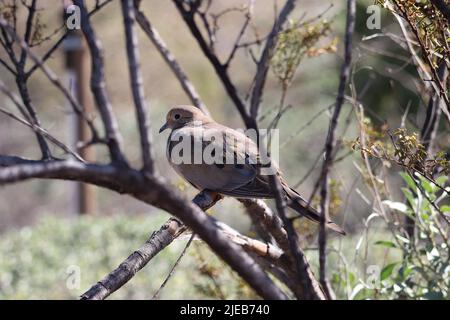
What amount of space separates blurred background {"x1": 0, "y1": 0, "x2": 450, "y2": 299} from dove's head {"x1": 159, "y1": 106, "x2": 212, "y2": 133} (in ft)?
1.19

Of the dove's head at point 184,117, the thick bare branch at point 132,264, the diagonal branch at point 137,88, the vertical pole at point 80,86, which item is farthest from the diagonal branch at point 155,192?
the vertical pole at point 80,86

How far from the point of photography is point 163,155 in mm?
11930

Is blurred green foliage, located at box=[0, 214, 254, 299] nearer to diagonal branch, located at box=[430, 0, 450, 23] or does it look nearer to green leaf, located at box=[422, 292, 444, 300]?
green leaf, located at box=[422, 292, 444, 300]

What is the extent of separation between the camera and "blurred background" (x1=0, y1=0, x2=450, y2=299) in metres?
5.82

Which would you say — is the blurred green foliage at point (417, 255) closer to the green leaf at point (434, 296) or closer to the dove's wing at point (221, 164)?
→ the green leaf at point (434, 296)

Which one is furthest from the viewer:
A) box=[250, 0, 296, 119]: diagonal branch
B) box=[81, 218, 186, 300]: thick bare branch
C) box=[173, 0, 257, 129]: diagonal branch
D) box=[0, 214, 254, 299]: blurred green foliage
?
box=[0, 214, 254, 299]: blurred green foliage

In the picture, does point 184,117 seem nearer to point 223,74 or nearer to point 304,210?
point 304,210

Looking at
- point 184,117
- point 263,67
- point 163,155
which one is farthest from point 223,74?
point 163,155

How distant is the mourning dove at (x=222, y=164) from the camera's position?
373 centimetres

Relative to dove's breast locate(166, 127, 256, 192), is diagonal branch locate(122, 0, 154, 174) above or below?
below

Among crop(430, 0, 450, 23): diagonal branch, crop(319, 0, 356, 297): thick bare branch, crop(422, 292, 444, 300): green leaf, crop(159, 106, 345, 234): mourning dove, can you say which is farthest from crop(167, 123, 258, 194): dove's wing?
crop(319, 0, 356, 297): thick bare branch
